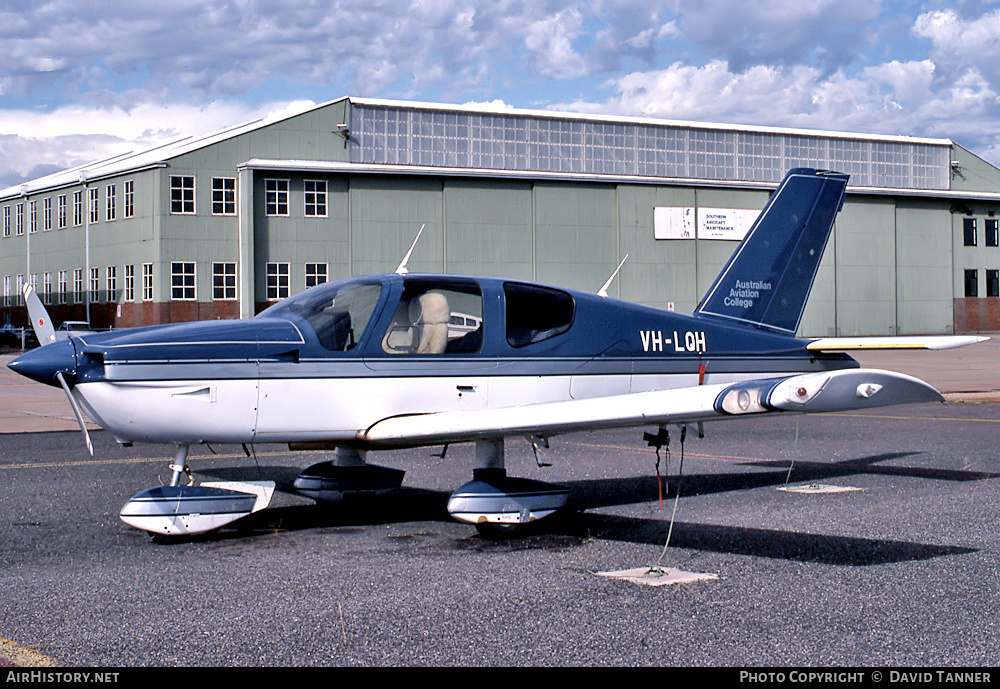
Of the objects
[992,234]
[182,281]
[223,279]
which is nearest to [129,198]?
[182,281]

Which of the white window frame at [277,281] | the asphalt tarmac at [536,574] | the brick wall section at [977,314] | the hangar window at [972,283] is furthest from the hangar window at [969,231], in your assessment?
the asphalt tarmac at [536,574]

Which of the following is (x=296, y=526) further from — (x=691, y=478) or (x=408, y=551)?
(x=691, y=478)

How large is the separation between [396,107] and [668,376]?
120ft

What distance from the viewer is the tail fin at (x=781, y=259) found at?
9.79 meters

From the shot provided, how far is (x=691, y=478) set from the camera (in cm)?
1017

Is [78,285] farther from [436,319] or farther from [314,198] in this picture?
[436,319]

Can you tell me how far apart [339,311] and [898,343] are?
14.5ft

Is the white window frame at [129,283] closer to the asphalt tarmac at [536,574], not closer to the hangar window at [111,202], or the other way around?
the hangar window at [111,202]

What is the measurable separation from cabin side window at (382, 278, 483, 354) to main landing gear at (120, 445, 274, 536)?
59.0 inches

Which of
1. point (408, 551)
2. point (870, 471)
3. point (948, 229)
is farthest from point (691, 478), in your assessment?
point (948, 229)

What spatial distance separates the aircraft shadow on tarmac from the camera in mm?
6734

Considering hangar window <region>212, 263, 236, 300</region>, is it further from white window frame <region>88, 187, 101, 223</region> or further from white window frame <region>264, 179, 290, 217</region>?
white window frame <region>88, 187, 101, 223</region>

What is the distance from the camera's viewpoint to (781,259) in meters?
10.3

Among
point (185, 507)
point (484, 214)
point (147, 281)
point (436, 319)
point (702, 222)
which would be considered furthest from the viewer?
point (702, 222)
